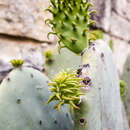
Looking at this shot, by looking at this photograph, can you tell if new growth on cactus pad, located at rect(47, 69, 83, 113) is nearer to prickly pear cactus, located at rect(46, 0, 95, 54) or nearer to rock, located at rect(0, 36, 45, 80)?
prickly pear cactus, located at rect(46, 0, 95, 54)

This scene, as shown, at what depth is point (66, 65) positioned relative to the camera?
100 cm

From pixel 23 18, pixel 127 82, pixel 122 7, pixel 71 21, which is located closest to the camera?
pixel 71 21

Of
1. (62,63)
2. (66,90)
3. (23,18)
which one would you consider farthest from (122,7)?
(66,90)

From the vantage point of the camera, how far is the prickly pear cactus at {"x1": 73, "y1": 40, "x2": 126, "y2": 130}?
53cm

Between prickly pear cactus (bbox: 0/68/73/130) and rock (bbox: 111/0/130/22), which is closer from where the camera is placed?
prickly pear cactus (bbox: 0/68/73/130)

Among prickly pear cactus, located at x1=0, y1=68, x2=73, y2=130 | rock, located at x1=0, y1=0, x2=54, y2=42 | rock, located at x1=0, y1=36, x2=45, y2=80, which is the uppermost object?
rock, located at x1=0, y1=0, x2=54, y2=42

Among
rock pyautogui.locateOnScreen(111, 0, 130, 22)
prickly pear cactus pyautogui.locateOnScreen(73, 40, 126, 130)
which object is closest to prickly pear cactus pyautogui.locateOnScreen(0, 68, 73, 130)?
prickly pear cactus pyautogui.locateOnScreen(73, 40, 126, 130)

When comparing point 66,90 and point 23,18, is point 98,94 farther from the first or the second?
point 23,18

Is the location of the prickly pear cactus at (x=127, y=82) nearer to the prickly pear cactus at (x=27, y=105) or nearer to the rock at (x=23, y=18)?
the rock at (x=23, y=18)

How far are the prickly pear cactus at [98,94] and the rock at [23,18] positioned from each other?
2.22ft

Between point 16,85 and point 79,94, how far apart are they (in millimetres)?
252

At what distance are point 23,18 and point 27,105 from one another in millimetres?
709

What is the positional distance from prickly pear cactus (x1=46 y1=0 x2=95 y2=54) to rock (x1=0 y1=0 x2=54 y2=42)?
25.1 inches

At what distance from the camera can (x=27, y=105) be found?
68 centimetres
